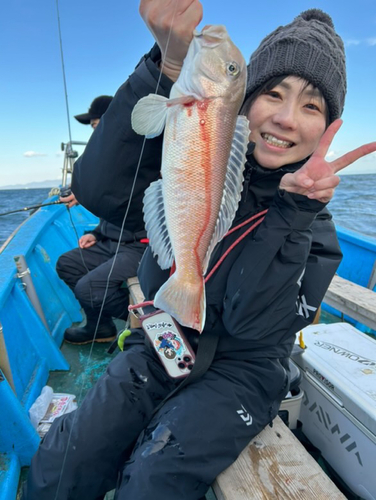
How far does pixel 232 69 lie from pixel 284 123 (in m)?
0.46

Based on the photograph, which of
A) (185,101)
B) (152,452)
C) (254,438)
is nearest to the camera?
(185,101)

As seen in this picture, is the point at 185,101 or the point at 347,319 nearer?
the point at 185,101

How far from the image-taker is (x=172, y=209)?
1.50m

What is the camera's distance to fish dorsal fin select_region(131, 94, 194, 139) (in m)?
1.38

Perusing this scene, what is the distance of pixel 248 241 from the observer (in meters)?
1.84

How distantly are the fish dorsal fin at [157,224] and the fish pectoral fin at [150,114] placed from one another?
249 millimetres

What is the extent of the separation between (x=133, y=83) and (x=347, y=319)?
4.45 meters

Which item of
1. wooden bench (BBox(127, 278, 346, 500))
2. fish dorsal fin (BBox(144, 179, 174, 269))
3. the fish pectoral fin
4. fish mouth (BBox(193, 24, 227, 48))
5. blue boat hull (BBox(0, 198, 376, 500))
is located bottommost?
blue boat hull (BBox(0, 198, 376, 500))

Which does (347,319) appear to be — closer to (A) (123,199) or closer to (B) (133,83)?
(A) (123,199)

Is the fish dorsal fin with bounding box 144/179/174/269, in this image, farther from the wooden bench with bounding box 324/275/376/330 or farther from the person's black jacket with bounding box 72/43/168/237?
the wooden bench with bounding box 324/275/376/330

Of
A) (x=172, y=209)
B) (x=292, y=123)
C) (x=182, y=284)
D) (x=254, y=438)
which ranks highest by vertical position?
(x=292, y=123)

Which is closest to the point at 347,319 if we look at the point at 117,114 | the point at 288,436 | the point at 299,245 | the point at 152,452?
the point at 288,436

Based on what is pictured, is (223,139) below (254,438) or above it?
above

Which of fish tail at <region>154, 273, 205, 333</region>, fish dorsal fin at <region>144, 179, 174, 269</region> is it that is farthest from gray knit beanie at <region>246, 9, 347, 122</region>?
fish tail at <region>154, 273, 205, 333</region>
